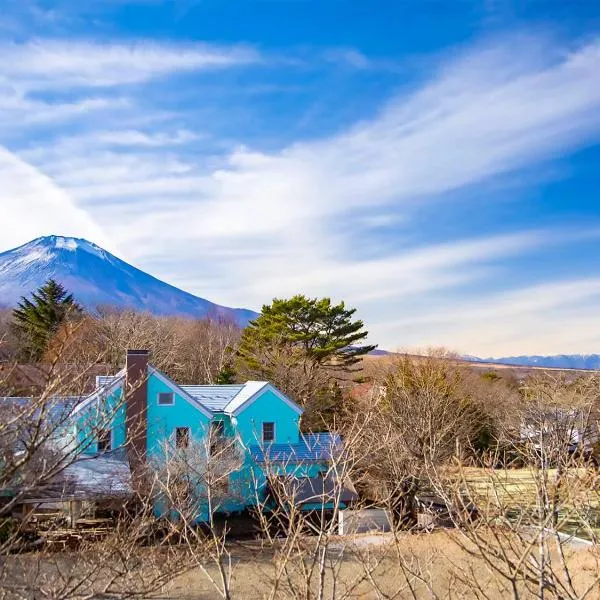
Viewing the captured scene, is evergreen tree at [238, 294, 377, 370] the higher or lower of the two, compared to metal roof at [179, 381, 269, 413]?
higher

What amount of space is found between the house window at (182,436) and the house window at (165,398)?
3.43 feet

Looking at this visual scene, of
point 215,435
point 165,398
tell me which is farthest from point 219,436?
point 165,398

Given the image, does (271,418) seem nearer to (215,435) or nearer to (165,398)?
(215,435)

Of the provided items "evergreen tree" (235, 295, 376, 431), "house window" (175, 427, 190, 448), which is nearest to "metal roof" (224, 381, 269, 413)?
"house window" (175, 427, 190, 448)

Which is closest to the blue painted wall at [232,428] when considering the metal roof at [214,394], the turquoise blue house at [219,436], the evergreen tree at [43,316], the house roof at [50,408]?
the turquoise blue house at [219,436]

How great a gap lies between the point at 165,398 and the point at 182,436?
1620 millimetres

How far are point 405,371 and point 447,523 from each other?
8.69m

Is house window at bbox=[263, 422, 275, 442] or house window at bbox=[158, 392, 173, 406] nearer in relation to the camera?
house window at bbox=[158, 392, 173, 406]

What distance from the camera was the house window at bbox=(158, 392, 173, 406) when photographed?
2358 cm

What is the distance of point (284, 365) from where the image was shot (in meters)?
35.5

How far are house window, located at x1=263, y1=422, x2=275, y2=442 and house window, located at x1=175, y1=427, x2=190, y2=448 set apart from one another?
3.33 meters

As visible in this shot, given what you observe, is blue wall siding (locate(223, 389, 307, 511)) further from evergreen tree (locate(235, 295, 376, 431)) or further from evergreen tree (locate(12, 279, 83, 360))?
evergreen tree (locate(12, 279, 83, 360))

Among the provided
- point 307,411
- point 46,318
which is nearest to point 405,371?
point 307,411

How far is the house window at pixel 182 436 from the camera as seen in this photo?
22.6m
